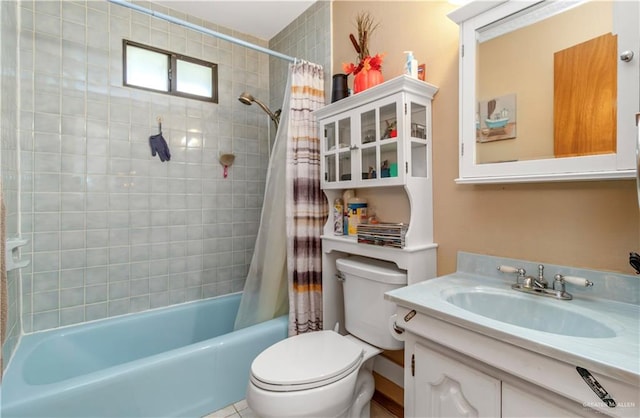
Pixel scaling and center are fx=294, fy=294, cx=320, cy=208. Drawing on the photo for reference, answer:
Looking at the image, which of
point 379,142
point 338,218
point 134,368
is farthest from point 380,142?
point 134,368

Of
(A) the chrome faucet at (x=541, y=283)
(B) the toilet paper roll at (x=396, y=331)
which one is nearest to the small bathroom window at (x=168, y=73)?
(B) the toilet paper roll at (x=396, y=331)

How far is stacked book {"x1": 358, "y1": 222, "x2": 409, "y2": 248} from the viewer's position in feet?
4.42

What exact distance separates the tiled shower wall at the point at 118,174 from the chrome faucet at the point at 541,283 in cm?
195

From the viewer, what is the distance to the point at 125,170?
1987 millimetres

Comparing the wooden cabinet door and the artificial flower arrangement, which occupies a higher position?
the artificial flower arrangement

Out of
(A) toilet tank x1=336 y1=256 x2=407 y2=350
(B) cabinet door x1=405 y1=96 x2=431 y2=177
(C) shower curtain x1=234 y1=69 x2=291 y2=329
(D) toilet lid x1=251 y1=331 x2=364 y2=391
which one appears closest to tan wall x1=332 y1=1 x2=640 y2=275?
(B) cabinet door x1=405 y1=96 x2=431 y2=177

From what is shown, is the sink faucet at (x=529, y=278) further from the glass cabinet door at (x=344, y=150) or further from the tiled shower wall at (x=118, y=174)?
the tiled shower wall at (x=118, y=174)

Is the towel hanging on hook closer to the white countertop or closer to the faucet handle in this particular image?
the white countertop

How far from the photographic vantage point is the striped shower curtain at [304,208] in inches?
70.3

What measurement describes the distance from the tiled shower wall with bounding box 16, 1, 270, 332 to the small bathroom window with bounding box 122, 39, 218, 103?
5 centimetres

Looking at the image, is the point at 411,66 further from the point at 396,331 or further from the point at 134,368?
the point at 134,368

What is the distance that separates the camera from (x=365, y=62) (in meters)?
1.55

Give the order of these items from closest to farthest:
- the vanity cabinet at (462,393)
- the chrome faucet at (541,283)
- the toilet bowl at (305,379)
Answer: the vanity cabinet at (462,393)
the chrome faucet at (541,283)
the toilet bowl at (305,379)

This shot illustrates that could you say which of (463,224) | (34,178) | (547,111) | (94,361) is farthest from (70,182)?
(547,111)
